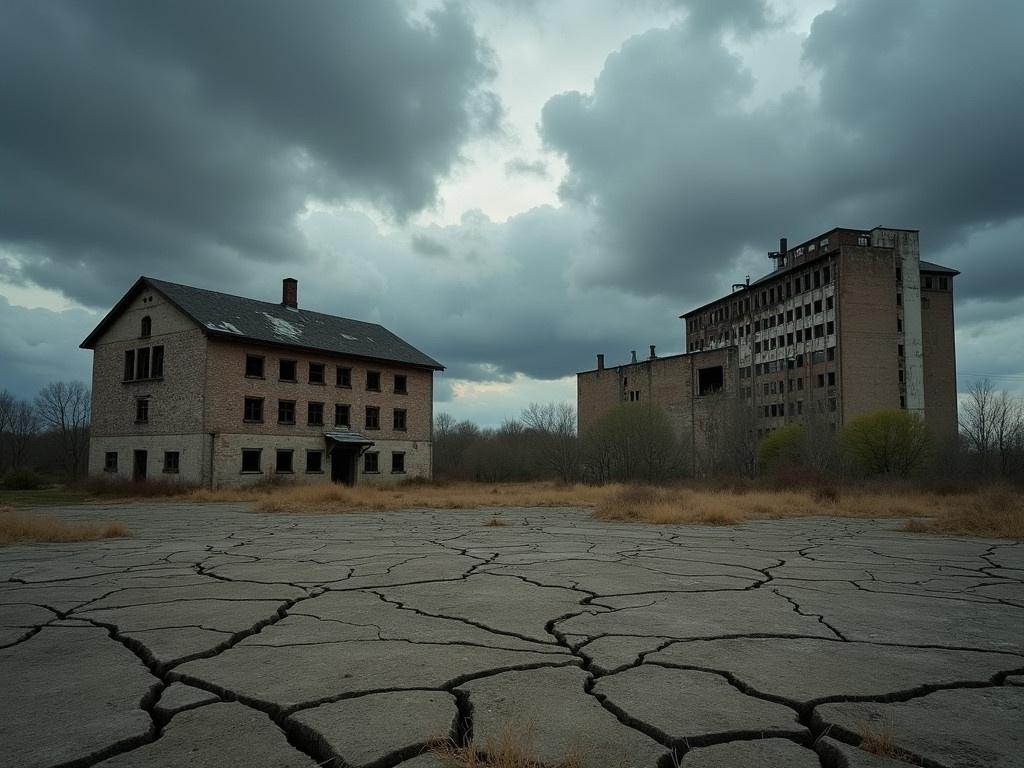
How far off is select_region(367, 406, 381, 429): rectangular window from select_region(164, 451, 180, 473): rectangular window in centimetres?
999

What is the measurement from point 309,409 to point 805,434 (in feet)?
105

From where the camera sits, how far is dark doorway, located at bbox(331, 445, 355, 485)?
34.9m

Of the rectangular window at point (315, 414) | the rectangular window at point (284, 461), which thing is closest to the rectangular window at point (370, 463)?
the rectangular window at point (315, 414)

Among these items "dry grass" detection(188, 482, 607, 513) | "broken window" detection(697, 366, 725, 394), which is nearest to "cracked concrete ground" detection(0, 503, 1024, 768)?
"dry grass" detection(188, 482, 607, 513)

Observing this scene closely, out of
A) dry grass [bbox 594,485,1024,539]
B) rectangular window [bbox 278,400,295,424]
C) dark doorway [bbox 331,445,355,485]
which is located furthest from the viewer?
dark doorway [bbox 331,445,355,485]

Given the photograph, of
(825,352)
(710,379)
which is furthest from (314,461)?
(825,352)

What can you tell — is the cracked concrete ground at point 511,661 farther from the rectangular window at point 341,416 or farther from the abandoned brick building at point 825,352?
the abandoned brick building at point 825,352

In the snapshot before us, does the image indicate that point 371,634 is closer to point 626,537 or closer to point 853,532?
point 626,537

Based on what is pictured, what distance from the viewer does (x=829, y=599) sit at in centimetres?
565

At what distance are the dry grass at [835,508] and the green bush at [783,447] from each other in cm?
1810

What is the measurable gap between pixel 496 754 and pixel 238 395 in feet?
101

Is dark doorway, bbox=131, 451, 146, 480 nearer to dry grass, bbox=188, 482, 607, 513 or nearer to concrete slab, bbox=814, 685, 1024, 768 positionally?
dry grass, bbox=188, 482, 607, 513

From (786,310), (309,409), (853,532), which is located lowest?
(853,532)

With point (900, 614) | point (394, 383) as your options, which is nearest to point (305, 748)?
point (900, 614)
